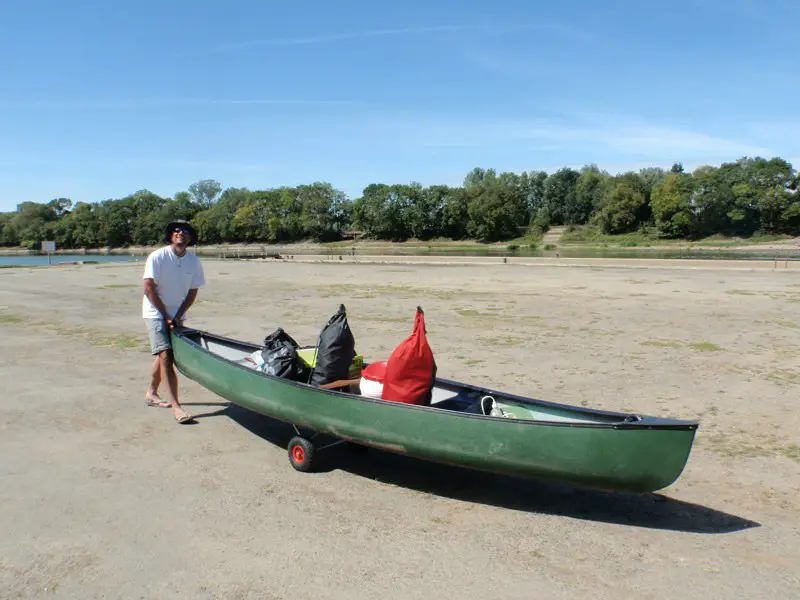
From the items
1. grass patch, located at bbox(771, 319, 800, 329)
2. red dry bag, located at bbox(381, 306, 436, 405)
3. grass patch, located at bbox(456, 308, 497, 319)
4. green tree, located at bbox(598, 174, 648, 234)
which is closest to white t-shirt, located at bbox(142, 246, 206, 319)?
red dry bag, located at bbox(381, 306, 436, 405)

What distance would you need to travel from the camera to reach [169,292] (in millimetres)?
7000

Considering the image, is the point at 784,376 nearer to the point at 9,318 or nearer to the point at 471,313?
the point at 471,313

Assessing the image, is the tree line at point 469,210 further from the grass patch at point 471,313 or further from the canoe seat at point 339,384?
the canoe seat at point 339,384

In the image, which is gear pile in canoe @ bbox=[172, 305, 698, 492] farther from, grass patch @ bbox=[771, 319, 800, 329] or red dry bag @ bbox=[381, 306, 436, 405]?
grass patch @ bbox=[771, 319, 800, 329]

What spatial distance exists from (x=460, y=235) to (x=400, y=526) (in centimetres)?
10730

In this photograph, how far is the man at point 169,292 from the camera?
678 cm

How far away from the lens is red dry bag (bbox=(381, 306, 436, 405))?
16.1 ft

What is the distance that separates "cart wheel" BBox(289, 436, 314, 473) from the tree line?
302ft

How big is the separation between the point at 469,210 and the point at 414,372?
103 meters

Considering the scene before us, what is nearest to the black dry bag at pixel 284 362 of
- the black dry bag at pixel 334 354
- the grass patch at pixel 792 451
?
the black dry bag at pixel 334 354

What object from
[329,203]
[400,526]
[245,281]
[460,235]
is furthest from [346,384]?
[329,203]

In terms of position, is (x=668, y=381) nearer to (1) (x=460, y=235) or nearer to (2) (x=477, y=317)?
(2) (x=477, y=317)

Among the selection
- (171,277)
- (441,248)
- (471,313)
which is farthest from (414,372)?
(441,248)

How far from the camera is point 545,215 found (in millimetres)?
111375
